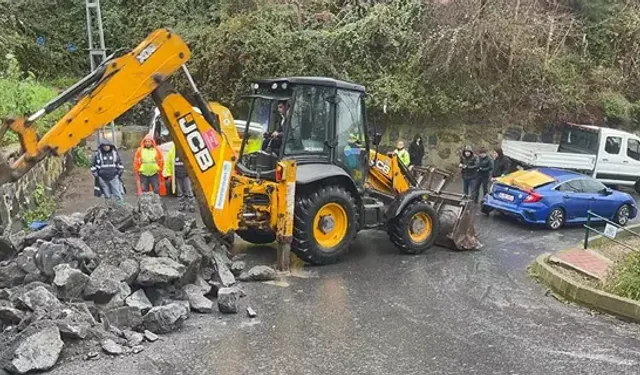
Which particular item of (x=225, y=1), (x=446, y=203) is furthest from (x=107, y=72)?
(x=225, y=1)

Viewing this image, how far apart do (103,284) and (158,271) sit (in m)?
0.67

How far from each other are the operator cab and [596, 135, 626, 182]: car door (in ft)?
34.5

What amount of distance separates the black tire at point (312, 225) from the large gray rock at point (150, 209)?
1.91m

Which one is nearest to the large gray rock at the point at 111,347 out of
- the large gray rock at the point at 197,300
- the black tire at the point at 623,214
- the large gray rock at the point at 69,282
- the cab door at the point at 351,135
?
the large gray rock at the point at 69,282

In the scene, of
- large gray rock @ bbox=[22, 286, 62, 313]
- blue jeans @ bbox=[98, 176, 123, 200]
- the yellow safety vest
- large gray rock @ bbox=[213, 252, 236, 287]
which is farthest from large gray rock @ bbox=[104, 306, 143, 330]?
the yellow safety vest

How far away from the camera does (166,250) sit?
803 cm

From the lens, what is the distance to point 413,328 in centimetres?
740

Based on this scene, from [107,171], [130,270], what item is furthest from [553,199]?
[130,270]

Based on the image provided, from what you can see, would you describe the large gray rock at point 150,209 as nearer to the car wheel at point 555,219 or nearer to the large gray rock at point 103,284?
the large gray rock at point 103,284

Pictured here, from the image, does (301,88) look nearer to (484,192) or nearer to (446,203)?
(446,203)

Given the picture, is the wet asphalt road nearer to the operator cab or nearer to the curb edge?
the curb edge

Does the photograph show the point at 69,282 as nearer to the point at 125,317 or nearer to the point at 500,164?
the point at 125,317

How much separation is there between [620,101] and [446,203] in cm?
1157

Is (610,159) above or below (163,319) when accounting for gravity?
above
